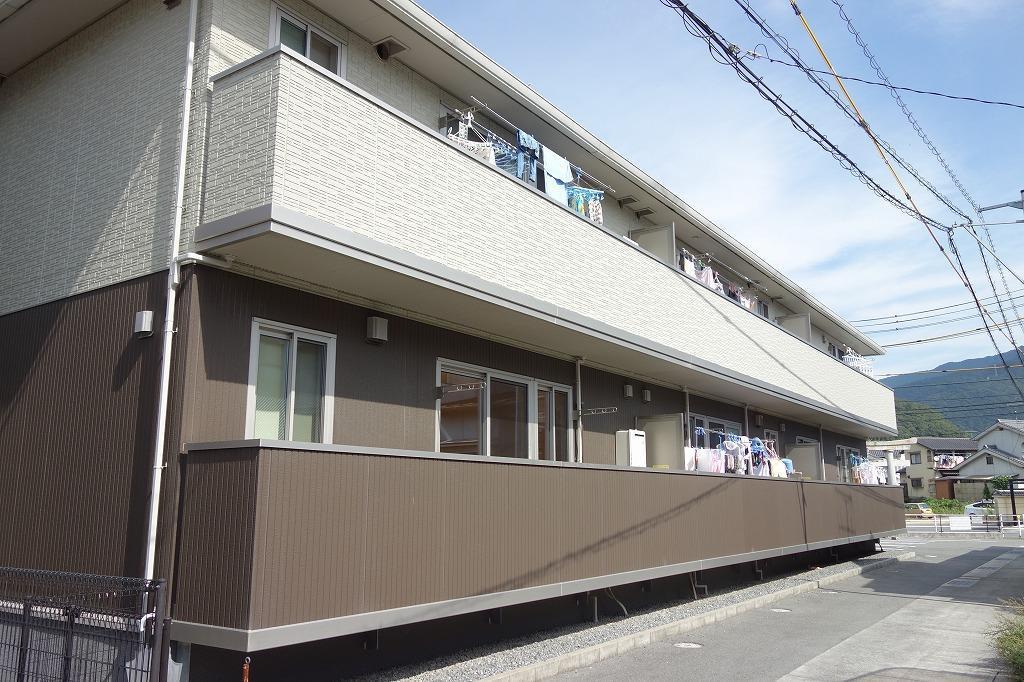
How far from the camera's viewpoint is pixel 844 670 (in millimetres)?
8680

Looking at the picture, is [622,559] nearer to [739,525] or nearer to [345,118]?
[739,525]

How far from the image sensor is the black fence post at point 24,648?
6.87m

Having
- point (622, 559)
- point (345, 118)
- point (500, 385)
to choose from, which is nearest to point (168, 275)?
point (345, 118)

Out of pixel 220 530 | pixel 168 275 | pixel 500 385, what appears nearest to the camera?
pixel 220 530

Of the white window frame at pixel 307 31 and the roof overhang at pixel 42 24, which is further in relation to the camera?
the roof overhang at pixel 42 24

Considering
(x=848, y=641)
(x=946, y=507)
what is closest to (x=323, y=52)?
(x=848, y=641)

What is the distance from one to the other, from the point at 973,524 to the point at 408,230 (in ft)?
138

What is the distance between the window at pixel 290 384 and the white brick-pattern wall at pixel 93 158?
1.29 m

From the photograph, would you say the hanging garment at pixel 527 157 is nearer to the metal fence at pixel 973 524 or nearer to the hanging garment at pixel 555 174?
the hanging garment at pixel 555 174

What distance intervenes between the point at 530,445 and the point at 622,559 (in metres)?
2.08

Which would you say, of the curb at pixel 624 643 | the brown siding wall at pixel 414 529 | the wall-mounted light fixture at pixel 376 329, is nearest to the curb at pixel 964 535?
the curb at pixel 624 643

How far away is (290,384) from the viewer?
→ 820cm

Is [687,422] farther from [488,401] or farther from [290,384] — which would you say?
[290,384]

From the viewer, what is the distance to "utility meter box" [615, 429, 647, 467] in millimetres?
13094
